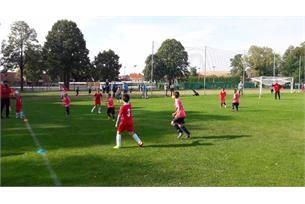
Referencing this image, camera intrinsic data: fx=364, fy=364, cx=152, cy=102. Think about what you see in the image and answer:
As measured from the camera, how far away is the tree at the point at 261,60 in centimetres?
9862

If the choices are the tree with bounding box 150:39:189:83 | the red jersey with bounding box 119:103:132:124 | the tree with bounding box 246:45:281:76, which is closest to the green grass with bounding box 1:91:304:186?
the red jersey with bounding box 119:103:132:124

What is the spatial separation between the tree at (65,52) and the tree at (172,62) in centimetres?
1591

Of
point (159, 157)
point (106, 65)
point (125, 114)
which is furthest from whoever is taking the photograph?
point (106, 65)

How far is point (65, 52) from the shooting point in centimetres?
7169

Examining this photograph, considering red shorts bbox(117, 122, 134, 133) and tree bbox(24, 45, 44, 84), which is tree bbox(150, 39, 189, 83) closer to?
tree bbox(24, 45, 44, 84)

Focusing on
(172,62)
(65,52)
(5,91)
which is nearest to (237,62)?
(172,62)

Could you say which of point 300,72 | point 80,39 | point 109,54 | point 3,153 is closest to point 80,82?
point 109,54

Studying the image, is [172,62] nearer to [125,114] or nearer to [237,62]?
[237,62]

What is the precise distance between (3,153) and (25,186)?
3.59m

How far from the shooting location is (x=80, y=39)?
73250 millimetres

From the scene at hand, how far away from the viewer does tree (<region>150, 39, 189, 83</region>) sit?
7444cm

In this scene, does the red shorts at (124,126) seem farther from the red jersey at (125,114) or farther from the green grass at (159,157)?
the green grass at (159,157)

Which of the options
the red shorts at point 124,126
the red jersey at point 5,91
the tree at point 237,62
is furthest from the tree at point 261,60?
the red shorts at point 124,126

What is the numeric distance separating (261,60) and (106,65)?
43.0 meters
